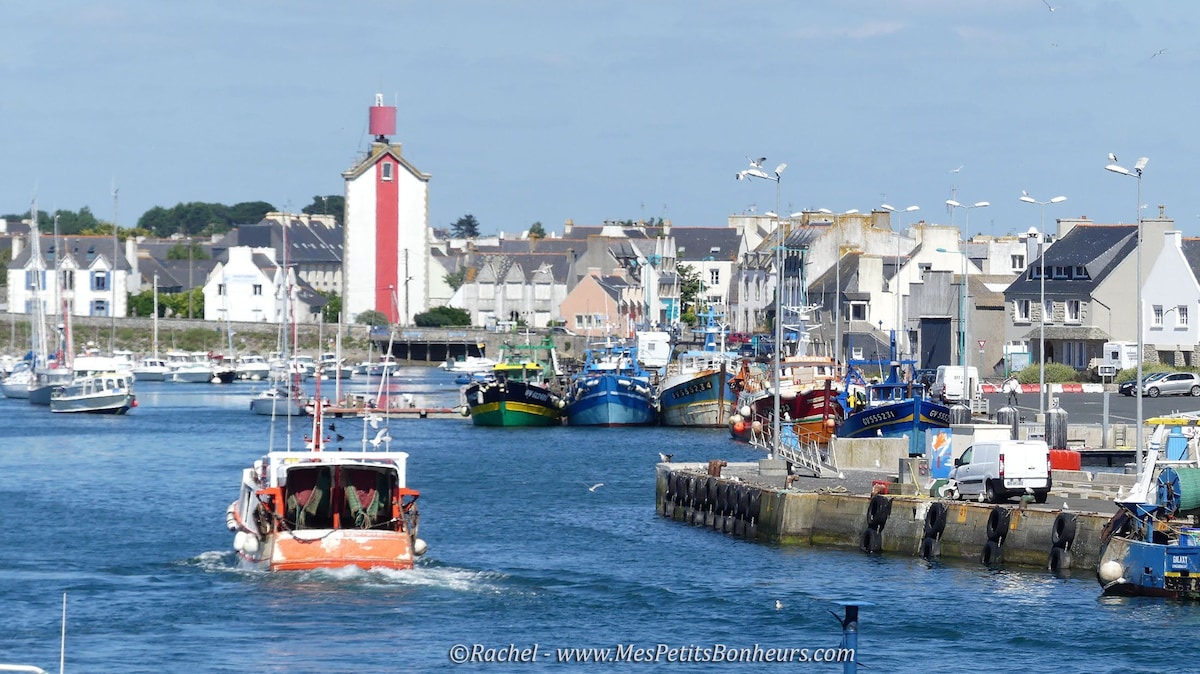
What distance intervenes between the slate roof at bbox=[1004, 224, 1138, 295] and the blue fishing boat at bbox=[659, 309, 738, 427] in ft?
48.2

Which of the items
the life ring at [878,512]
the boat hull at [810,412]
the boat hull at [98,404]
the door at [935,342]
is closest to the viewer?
the life ring at [878,512]

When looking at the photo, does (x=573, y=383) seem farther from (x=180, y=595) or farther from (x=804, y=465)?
(x=180, y=595)

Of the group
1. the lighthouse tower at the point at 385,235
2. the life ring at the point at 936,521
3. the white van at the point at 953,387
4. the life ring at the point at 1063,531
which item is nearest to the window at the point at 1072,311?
the white van at the point at 953,387

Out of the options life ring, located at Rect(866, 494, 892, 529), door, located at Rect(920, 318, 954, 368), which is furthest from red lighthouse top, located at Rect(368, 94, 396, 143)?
life ring, located at Rect(866, 494, 892, 529)

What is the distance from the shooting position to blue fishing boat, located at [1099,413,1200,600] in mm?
29797

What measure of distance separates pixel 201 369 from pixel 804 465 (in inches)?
3956

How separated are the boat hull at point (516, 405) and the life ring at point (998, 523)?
49.1m

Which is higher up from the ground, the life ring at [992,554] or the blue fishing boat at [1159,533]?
the blue fishing boat at [1159,533]

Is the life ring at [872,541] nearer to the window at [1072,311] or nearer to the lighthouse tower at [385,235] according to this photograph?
the window at [1072,311]

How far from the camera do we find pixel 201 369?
5576 inches

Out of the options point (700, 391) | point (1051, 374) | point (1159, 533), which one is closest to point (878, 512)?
point (1159, 533)

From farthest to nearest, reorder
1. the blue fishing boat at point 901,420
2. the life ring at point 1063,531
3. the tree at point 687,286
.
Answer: the tree at point 687,286
the blue fishing boat at point 901,420
the life ring at point 1063,531

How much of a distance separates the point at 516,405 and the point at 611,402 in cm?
429

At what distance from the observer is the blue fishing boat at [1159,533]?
29797mm
